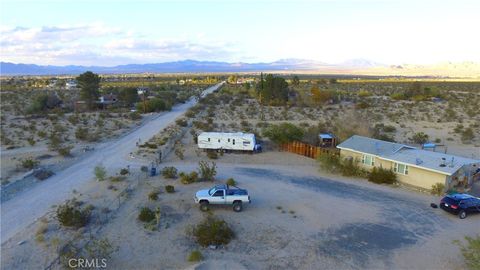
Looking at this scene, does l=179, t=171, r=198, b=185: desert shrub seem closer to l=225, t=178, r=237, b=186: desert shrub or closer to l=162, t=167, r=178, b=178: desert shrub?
l=162, t=167, r=178, b=178: desert shrub

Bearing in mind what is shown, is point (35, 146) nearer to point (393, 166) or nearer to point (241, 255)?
point (241, 255)

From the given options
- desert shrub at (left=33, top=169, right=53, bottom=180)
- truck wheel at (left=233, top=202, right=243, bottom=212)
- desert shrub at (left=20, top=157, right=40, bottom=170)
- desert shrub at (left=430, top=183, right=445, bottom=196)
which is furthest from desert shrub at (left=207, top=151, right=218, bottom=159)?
desert shrub at (left=430, top=183, right=445, bottom=196)

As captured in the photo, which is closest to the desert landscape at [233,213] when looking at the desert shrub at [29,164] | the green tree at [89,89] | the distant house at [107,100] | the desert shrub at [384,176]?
the desert shrub at [29,164]

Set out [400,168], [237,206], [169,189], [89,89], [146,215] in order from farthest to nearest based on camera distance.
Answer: [89,89] < [400,168] < [169,189] < [237,206] < [146,215]

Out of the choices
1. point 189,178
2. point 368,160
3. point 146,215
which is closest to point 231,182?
point 189,178

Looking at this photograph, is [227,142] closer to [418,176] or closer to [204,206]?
[204,206]

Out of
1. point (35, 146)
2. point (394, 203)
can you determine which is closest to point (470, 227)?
point (394, 203)
